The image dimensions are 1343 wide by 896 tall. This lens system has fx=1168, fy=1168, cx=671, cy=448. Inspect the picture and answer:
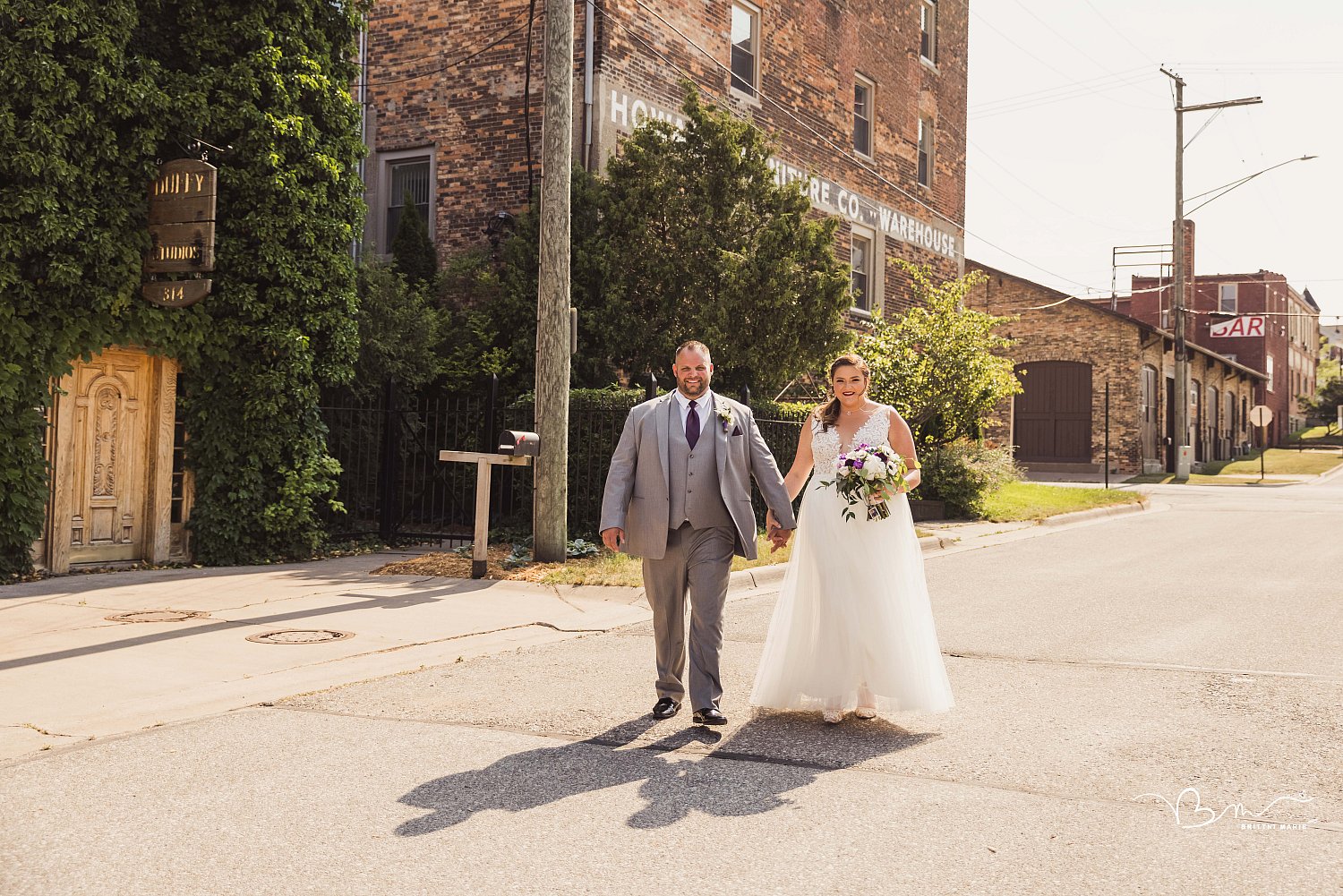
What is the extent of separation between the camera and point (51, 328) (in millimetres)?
10516

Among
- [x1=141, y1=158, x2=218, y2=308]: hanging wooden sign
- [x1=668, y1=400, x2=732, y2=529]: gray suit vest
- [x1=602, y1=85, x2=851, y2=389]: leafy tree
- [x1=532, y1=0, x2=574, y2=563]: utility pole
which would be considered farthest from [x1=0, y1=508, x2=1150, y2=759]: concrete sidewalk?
[x1=602, y1=85, x2=851, y2=389]: leafy tree

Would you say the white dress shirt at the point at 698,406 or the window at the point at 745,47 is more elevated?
the window at the point at 745,47

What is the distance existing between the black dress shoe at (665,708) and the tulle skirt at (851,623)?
0.40m

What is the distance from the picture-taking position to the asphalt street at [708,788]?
3764 millimetres

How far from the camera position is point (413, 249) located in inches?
662

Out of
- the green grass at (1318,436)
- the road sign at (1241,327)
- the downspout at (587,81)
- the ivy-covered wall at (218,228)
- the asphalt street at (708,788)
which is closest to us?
the asphalt street at (708,788)

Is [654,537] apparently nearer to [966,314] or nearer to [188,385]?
[188,385]

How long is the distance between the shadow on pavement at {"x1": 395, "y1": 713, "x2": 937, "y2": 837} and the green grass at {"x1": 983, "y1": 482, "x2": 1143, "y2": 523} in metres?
14.0

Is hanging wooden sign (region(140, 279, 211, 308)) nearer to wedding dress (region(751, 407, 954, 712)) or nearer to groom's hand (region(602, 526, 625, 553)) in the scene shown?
groom's hand (region(602, 526, 625, 553))

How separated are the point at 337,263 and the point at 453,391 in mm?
3327

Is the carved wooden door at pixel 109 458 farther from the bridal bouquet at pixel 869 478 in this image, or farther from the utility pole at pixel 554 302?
the bridal bouquet at pixel 869 478

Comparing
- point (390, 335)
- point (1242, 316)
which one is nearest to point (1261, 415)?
point (1242, 316)

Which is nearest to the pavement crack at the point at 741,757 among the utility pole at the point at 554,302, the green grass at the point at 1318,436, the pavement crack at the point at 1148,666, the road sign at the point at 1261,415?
the pavement crack at the point at 1148,666

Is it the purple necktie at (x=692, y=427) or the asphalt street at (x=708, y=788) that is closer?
the asphalt street at (x=708, y=788)
